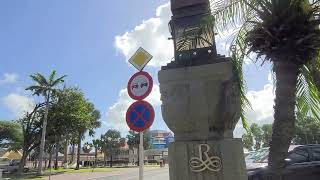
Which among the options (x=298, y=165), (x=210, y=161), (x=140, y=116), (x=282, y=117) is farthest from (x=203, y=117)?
(x=298, y=165)

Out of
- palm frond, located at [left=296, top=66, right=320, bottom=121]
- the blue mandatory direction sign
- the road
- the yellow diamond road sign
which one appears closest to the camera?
the blue mandatory direction sign

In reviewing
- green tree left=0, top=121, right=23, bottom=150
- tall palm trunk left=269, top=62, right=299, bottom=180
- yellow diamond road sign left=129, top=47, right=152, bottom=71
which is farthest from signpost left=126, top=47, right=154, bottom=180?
green tree left=0, top=121, right=23, bottom=150

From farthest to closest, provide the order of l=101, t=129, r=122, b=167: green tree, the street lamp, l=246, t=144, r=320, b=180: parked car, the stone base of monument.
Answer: l=101, t=129, r=122, b=167: green tree
l=246, t=144, r=320, b=180: parked car
the street lamp
the stone base of monument

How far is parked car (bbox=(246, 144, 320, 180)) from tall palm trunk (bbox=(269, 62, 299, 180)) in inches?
209

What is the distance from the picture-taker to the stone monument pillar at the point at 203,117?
16.5 feet

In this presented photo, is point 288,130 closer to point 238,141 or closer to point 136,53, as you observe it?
point 238,141

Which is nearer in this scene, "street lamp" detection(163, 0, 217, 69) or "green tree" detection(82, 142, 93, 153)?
"street lamp" detection(163, 0, 217, 69)

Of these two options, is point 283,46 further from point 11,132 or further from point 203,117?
point 11,132

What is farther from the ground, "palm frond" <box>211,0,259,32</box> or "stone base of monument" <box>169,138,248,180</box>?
"palm frond" <box>211,0,259,32</box>

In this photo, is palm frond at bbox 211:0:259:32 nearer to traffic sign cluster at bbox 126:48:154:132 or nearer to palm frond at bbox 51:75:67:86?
traffic sign cluster at bbox 126:48:154:132

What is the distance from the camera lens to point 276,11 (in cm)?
569

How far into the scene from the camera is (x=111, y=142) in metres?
119

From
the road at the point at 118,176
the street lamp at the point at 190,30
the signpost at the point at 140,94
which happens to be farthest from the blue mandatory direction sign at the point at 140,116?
the road at the point at 118,176

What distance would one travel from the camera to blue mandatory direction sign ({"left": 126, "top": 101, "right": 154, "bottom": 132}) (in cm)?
696
